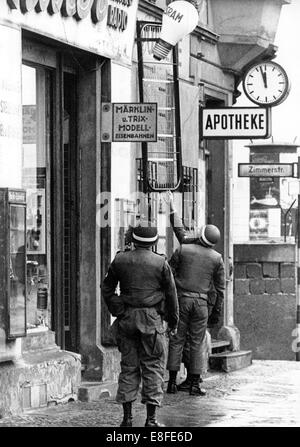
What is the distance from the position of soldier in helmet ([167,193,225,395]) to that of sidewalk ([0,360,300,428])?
369 mm

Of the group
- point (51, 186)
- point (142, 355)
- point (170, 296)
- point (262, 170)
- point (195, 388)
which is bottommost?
point (195, 388)

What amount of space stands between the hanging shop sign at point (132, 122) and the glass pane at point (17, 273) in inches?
79.1

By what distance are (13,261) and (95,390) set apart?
2.18 meters

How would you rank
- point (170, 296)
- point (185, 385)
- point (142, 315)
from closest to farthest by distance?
point (142, 315)
point (170, 296)
point (185, 385)

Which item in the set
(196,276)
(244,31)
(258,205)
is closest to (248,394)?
(196,276)

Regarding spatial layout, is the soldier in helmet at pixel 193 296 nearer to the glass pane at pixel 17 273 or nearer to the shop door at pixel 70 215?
the shop door at pixel 70 215

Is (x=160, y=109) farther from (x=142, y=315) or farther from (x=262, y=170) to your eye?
(x=262, y=170)

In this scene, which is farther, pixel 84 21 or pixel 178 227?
pixel 178 227

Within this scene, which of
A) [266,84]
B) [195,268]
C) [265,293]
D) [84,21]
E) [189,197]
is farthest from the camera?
[265,293]

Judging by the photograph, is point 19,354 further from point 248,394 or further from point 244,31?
point 244,31

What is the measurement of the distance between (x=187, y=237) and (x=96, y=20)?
2.88 meters

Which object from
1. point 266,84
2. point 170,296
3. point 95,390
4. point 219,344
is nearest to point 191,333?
point 95,390

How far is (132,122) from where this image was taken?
1551 cm
